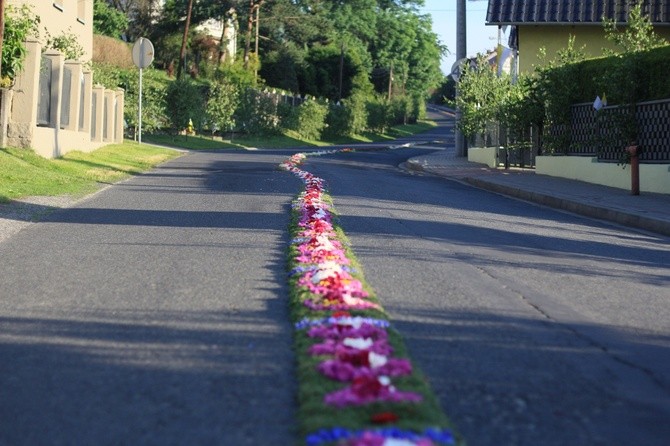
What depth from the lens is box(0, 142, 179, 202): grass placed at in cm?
1523

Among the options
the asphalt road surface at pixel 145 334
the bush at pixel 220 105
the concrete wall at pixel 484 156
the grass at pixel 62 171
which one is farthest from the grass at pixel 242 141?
the asphalt road surface at pixel 145 334

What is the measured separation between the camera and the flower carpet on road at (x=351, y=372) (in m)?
3.95

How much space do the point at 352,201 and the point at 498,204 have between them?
2.95 metres

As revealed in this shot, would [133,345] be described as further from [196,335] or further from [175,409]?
[175,409]

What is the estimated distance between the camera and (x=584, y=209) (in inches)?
620

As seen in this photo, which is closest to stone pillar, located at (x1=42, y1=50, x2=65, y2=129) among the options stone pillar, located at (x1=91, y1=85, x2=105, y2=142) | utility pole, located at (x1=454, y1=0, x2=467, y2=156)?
stone pillar, located at (x1=91, y1=85, x2=105, y2=142)

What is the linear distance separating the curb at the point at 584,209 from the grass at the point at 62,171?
7.87 m

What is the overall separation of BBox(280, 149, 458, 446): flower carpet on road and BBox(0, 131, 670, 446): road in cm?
13

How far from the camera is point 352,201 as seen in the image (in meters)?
15.4

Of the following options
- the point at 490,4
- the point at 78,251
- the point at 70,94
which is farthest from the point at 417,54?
the point at 78,251

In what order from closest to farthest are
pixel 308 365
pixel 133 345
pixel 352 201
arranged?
pixel 308 365
pixel 133 345
pixel 352 201

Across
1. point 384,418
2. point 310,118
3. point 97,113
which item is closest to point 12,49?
point 97,113

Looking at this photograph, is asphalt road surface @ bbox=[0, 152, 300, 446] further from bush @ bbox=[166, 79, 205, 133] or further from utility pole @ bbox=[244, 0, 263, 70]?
utility pole @ bbox=[244, 0, 263, 70]

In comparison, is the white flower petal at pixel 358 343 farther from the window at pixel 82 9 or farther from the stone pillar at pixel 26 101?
the window at pixel 82 9
